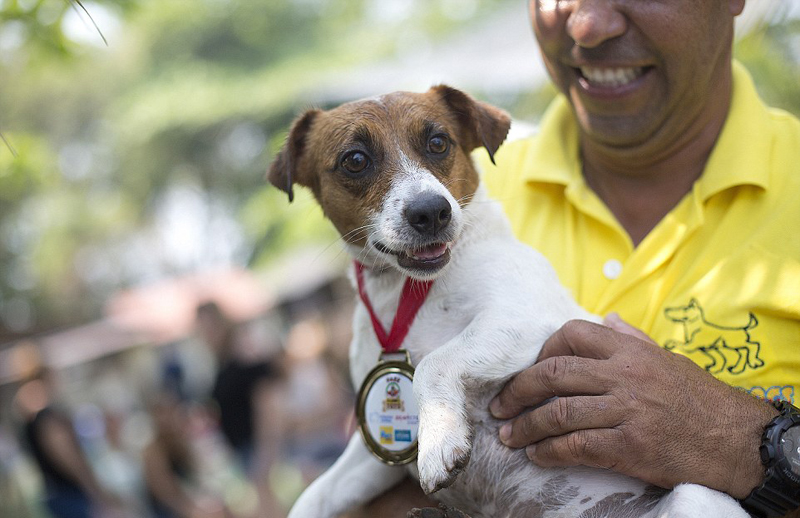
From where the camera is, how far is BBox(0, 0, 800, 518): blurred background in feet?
22.8

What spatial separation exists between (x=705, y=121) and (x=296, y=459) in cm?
515

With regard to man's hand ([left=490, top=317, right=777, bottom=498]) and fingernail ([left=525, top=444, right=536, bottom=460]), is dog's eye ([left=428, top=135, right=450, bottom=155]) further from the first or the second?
fingernail ([left=525, top=444, right=536, bottom=460])

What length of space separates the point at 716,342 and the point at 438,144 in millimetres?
1242

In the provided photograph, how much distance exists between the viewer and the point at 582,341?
2.39m

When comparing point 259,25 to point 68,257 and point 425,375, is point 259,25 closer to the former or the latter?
point 68,257

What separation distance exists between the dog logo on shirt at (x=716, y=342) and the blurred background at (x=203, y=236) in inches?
54.5

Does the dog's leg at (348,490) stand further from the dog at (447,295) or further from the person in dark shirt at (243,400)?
the person in dark shirt at (243,400)

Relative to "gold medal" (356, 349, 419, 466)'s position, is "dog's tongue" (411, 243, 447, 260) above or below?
above

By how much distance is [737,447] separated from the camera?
225 cm

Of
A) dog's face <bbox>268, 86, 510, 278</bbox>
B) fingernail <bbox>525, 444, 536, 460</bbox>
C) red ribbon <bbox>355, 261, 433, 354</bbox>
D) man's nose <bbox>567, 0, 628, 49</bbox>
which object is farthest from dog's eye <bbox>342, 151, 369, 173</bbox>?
fingernail <bbox>525, 444, 536, 460</bbox>

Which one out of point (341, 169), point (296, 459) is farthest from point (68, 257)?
point (341, 169)

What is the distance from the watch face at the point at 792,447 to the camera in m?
2.19

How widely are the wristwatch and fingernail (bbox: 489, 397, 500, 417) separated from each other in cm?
81

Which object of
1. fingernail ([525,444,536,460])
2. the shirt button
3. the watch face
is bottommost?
fingernail ([525,444,536,460])
